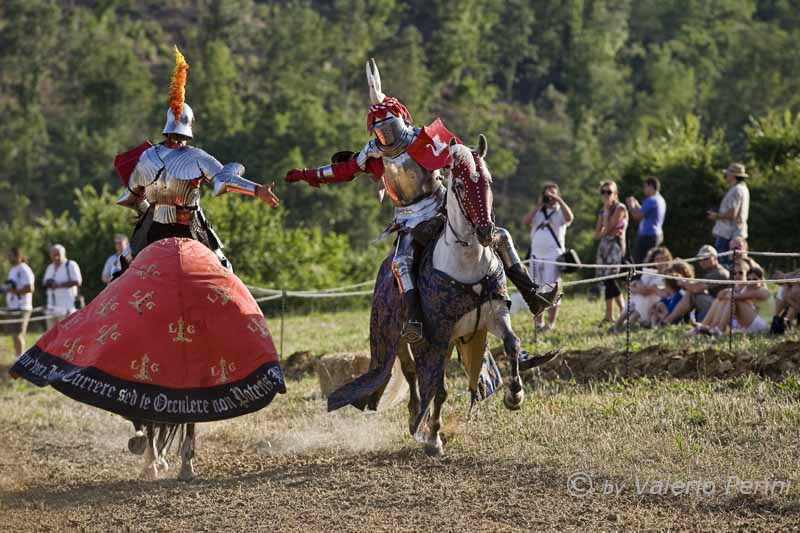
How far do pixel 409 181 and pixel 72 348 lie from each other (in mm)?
2870

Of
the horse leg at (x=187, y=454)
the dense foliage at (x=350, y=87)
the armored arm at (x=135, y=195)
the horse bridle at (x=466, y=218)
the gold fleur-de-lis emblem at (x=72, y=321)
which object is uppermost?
the dense foliage at (x=350, y=87)

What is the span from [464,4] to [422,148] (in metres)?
93.0

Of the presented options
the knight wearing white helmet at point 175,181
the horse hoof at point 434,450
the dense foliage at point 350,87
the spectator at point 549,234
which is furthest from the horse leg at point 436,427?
the dense foliage at point 350,87

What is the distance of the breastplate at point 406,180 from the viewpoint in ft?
33.7

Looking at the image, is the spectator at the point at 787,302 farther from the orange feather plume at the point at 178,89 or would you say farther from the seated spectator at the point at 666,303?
the orange feather plume at the point at 178,89

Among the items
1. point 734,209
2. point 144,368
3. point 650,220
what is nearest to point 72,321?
point 144,368

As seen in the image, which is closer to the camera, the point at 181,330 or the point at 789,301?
the point at 181,330

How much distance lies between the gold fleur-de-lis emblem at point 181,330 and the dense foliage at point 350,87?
2689 cm

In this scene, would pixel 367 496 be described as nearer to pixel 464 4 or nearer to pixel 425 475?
pixel 425 475

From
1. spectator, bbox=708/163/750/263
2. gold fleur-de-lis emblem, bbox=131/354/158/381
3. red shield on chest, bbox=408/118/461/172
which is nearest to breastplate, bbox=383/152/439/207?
red shield on chest, bbox=408/118/461/172

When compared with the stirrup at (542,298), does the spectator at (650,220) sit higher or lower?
higher

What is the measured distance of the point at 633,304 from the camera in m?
16.3

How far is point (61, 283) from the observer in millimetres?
20531

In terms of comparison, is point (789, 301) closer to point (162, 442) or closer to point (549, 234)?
point (549, 234)
